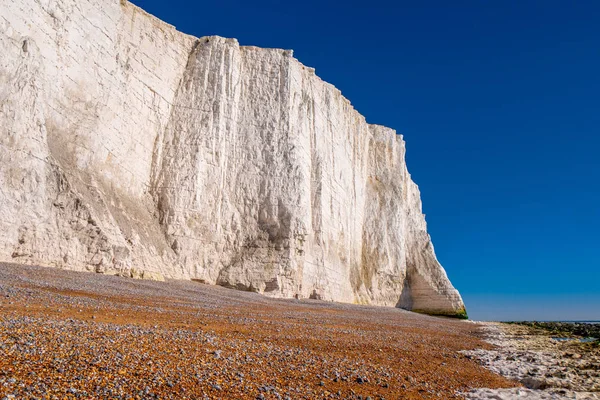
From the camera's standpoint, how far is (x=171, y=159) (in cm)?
2516

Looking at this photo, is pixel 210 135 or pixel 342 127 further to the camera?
pixel 342 127

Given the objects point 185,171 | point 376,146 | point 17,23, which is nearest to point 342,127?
point 376,146

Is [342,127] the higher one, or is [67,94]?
[342,127]

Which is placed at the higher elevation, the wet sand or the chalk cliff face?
the chalk cliff face

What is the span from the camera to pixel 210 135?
26.6 m

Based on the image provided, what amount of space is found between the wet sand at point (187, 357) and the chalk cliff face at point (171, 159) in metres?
6.07

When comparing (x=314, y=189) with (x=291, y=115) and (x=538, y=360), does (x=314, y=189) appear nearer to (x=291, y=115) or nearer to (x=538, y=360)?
(x=291, y=115)

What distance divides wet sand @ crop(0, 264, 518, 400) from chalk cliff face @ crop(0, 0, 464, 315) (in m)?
6.07

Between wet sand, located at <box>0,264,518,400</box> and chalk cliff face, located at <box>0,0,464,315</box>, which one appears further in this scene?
chalk cliff face, located at <box>0,0,464,315</box>

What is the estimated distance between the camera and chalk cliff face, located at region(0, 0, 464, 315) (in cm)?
1566

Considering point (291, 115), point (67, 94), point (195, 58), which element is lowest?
point (67, 94)

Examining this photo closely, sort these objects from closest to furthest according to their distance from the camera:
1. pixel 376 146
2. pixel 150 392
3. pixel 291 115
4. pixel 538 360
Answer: pixel 150 392, pixel 538 360, pixel 291 115, pixel 376 146

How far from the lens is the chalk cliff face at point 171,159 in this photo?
15656 mm

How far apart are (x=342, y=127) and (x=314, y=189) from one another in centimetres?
930
